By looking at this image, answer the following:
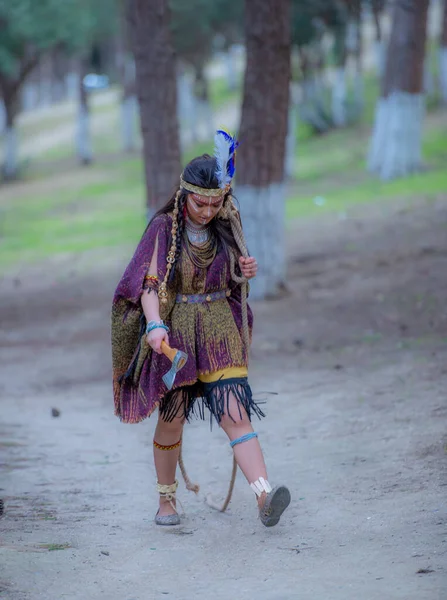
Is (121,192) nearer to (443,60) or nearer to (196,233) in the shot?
(443,60)

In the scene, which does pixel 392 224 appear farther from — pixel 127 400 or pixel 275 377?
pixel 127 400

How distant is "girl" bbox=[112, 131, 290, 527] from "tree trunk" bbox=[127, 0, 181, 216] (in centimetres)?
671

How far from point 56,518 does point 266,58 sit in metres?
6.88

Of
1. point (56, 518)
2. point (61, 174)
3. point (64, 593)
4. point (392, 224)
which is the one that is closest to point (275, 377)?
point (56, 518)

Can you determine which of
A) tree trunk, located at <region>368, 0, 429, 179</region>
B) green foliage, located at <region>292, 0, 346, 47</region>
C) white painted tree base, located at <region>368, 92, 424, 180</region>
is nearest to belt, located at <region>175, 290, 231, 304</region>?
tree trunk, located at <region>368, 0, 429, 179</region>

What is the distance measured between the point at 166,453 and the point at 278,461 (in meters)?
1.43

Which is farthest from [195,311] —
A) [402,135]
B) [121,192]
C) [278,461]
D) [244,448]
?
[121,192]

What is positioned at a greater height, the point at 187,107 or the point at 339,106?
the point at 339,106

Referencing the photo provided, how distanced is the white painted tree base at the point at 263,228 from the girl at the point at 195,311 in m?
6.35

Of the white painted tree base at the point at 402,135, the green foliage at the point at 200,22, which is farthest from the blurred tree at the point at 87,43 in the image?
the white painted tree base at the point at 402,135

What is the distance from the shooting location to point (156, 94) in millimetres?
11578

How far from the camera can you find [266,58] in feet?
35.7

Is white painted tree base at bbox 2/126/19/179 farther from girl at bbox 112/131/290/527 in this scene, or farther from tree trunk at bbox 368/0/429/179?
girl at bbox 112/131/290/527

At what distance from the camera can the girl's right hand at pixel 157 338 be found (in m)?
4.49
